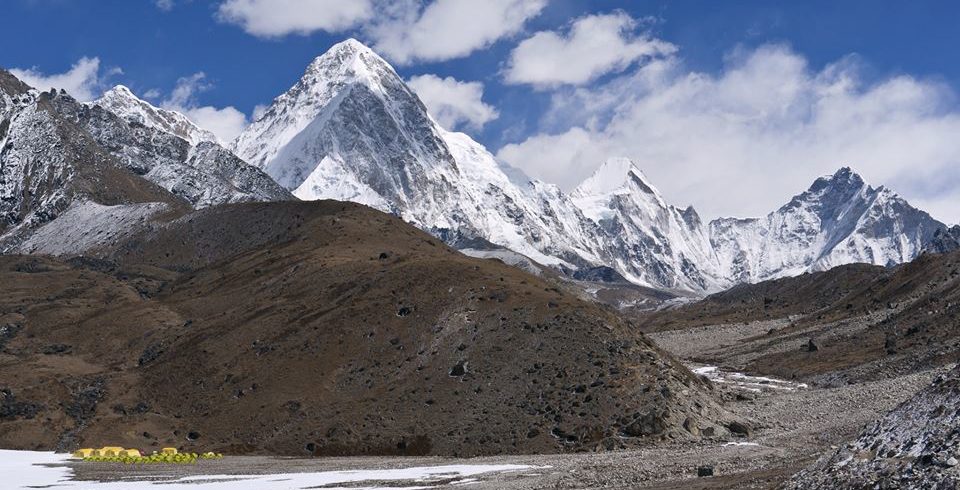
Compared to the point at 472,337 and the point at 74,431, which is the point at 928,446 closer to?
the point at 472,337

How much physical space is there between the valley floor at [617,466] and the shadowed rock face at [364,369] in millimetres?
6036

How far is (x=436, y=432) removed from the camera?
8962cm

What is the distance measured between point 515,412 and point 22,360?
2926 inches

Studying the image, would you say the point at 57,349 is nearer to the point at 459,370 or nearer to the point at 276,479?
the point at 459,370

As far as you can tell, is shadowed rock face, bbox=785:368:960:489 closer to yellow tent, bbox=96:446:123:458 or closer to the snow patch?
the snow patch

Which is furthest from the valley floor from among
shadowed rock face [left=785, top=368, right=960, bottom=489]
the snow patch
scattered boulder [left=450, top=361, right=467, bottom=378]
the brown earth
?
the brown earth

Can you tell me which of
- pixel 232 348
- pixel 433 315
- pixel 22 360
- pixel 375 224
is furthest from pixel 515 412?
pixel 375 224

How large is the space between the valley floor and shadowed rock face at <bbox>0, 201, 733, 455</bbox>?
6036mm

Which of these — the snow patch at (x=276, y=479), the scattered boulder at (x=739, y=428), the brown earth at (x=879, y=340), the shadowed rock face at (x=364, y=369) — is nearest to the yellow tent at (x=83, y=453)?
the shadowed rock face at (x=364, y=369)

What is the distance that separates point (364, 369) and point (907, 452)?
75537 millimetres

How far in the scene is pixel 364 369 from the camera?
10612 centimetres

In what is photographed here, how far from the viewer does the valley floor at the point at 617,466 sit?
2297 inches

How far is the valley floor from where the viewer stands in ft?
191

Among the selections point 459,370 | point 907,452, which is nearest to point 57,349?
point 459,370
